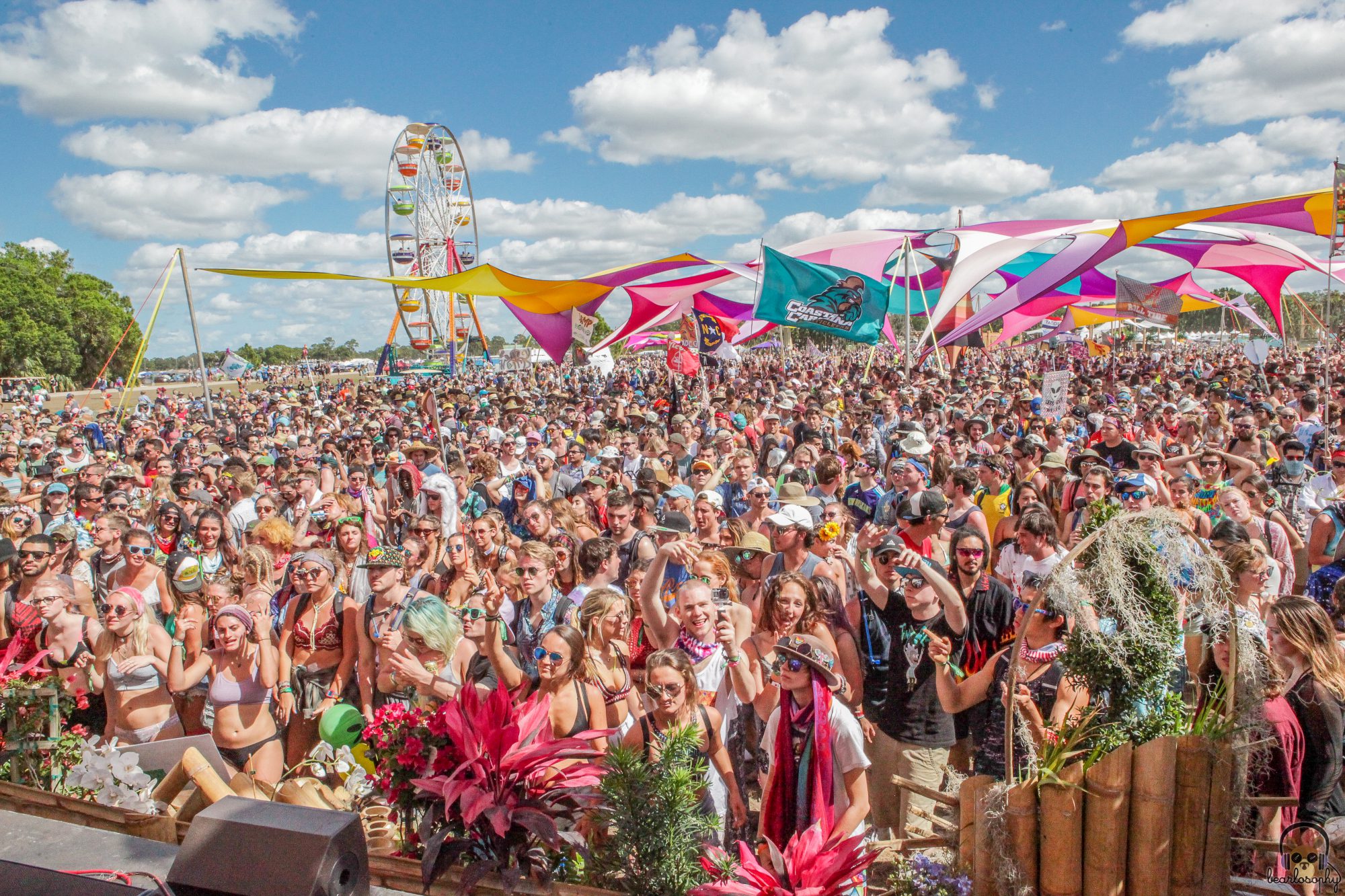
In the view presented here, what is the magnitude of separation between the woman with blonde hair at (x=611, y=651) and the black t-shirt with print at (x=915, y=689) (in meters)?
1.12

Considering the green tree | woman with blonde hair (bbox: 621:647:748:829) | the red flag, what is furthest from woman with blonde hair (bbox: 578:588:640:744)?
the green tree

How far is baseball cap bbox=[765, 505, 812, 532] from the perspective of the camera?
4.74 metres

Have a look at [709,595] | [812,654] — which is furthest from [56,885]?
[709,595]

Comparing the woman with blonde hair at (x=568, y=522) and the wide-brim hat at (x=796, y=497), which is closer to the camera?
the wide-brim hat at (x=796, y=497)

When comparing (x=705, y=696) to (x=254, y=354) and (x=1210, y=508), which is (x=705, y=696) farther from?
(x=254, y=354)

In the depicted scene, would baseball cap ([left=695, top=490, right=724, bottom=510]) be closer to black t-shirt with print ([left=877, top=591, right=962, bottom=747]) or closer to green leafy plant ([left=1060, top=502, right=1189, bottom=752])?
black t-shirt with print ([left=877, top=591, right=962, bottom=747])

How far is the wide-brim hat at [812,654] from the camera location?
2.80 meters

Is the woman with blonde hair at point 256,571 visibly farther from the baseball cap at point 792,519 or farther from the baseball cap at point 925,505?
the baseball cap at point 925,505

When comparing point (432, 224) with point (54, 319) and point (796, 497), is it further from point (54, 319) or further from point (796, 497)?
point (54, 319)

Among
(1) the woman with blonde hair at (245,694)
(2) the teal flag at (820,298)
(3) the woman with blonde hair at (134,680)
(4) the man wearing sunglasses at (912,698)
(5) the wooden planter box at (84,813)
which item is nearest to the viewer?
(5) the wooden planter box at (84,813)

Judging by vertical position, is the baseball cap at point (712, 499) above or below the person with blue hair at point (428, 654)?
above

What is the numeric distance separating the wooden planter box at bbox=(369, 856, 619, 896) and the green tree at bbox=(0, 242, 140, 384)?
56.2 meters

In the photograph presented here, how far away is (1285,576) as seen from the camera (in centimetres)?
538

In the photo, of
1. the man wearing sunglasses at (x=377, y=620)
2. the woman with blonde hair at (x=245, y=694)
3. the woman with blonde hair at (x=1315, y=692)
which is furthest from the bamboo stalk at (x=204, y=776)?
the woman with blonde hair at (x=1315, y=692)
